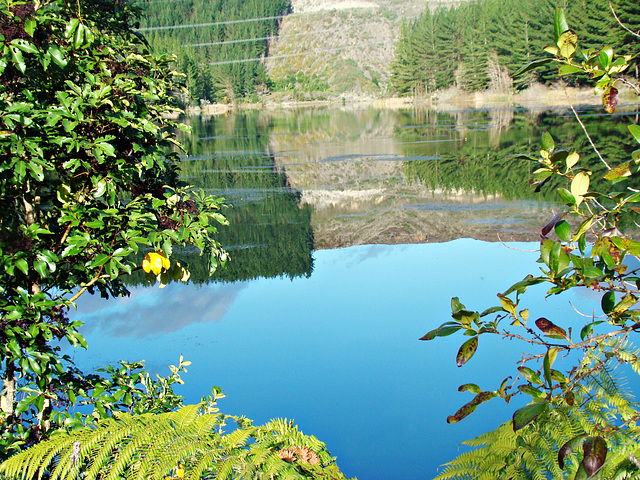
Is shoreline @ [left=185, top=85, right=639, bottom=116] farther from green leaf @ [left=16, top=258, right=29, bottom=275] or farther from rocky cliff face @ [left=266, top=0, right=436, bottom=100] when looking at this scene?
green leaf @ [left=16, top=258, right=29, bottom=275]

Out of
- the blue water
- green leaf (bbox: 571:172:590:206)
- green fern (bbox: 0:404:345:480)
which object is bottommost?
the blue water

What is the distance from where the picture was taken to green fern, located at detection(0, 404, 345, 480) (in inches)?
64.9

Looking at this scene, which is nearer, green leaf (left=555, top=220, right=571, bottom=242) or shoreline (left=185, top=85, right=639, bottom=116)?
green leaf (left=555, top=220, right=571, bottom=242)

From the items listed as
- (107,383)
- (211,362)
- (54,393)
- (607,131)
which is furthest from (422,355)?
(607,131)

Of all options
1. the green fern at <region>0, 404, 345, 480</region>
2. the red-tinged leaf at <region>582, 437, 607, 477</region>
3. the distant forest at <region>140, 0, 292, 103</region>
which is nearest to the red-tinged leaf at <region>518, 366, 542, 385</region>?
the red-tinged leaf at <region>582, 437, 607, 477</region>

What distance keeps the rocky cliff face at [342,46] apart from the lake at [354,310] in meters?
71.0

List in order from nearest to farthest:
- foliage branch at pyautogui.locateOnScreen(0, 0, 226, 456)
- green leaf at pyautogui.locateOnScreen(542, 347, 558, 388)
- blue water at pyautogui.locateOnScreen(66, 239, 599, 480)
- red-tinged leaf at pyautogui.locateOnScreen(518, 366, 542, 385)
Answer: green leaf at pyautogui.locateOnScreen(542, 347, 558, 388) < red-tinged leaf at pyautogui.locateOnScreen(518, 366, 542, 385) < foliage branch at pyautogui.locateOnScreen(0, 0, 226, 456) < blue water at pyautogui.locateOnScreen(66, 239, 599, 480)

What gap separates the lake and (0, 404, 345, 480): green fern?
1045 mm

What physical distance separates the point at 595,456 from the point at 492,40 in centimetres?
5757

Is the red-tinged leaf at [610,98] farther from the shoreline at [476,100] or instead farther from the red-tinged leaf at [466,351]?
the shoreline at [476,100]

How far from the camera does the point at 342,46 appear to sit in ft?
323

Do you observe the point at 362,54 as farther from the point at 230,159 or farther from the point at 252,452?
the point at 252,452

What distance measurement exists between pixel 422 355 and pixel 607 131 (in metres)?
16.2

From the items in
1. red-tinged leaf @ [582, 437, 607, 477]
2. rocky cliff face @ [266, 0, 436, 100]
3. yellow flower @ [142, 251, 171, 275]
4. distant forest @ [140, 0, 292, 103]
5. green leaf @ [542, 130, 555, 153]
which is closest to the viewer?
red-tinged leaf @ [582, 437, 607, 477]
